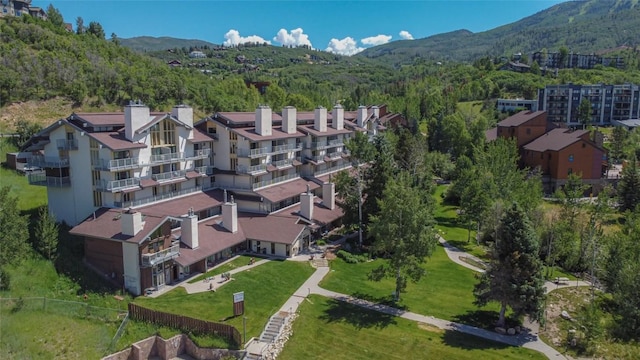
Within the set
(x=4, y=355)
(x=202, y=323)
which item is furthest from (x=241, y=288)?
(x=4, y=355)

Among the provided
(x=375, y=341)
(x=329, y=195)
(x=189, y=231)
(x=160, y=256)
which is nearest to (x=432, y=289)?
(x=375, y=341)

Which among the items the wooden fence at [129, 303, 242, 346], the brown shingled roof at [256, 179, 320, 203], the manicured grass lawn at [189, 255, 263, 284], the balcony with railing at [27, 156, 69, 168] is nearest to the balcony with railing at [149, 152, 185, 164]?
the balcony with railing at [27, 156, 69, 168]

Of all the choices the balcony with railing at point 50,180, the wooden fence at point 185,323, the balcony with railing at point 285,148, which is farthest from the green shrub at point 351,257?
the balcony with railing at point 50,180

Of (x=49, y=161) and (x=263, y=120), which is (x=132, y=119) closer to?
(x=49, y=161)

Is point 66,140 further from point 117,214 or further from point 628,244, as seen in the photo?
point 628,244

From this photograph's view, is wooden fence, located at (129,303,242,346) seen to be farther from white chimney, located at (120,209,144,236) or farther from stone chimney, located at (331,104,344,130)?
stone chimney, located at (331,104,344,130)

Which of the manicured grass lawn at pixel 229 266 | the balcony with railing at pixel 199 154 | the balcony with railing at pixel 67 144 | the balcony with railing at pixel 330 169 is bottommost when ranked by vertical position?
the manicured grass lawn at pixel 229 266

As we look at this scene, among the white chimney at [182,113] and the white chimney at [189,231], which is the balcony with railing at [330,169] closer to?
the white chimney at [182,113]
